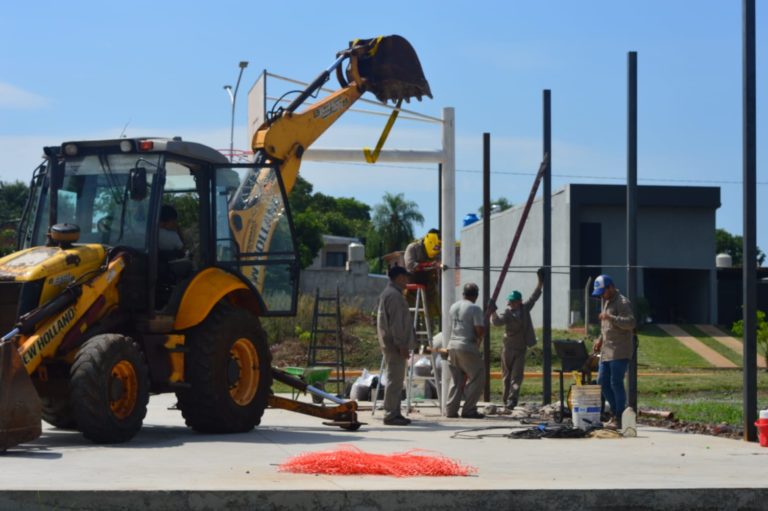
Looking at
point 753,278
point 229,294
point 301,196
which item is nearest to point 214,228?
point 229,294

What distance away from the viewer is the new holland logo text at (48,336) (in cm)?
1091

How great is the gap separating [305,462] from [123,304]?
12.1 ft

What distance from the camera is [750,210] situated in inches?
497

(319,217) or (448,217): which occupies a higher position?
(319,217)

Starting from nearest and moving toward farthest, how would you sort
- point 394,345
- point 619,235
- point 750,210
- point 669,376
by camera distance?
point 750,210 → point 394,345 → point 669,376 → point 619,235

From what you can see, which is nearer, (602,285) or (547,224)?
(602,285)

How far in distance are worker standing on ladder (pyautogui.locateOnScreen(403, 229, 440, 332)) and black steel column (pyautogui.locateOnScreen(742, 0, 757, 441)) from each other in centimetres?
600

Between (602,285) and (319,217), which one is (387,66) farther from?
(319,217)

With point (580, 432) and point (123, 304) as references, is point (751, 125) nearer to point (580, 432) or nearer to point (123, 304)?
point (580, 432)

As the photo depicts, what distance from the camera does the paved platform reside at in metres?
8.18

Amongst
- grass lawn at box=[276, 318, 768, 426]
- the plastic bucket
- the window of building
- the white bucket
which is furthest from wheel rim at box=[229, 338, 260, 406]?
the window of building

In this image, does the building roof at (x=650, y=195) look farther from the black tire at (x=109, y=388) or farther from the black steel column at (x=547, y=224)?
the black tire at (x=109, y=388)

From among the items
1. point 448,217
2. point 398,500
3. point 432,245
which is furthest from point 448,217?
point 398,500

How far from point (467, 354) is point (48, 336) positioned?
21.4ft
